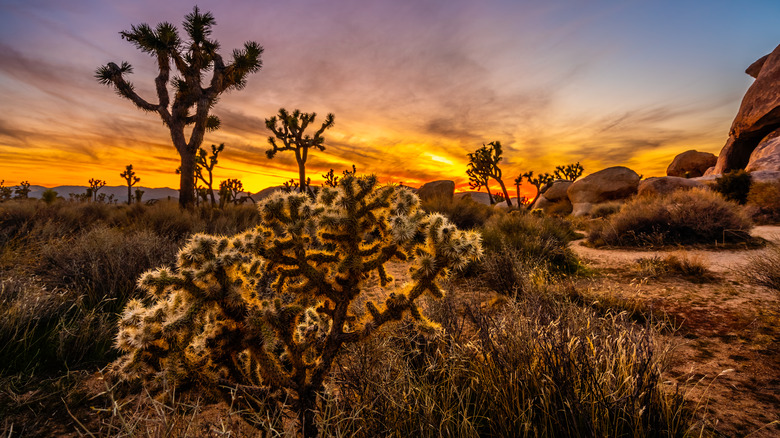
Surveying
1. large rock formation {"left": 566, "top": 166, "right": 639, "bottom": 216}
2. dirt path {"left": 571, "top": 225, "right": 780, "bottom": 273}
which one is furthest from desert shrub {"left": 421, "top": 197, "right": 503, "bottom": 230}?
large rock formation {"left": 566, "top": 166, "right": 639, "bottom": 216}

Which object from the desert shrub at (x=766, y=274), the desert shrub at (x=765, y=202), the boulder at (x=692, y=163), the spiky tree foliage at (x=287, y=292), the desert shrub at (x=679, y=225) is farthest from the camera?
the boulder at (x=692, y=163)

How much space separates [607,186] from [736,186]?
998 cm

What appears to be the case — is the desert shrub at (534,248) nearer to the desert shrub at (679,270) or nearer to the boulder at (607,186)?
the desert shrub at (679,270)

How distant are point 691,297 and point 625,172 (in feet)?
86.7

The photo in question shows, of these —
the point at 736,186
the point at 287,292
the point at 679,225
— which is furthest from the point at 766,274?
the point at 736,186

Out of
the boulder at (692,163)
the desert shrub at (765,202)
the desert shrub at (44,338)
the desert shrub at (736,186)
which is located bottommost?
the desert shrub at (44,338)

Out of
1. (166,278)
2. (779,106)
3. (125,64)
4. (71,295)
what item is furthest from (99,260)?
(779,106)

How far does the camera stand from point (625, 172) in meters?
25.2

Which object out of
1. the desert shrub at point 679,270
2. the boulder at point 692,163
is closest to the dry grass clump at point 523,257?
the desert shrub at point 679,270

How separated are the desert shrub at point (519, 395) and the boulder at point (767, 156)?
25.5m

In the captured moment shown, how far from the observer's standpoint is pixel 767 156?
18578mm

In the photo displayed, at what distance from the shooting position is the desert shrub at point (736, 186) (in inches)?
585

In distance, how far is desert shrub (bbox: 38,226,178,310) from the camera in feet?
12.5

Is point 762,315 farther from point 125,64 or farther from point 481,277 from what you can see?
point 125,64
